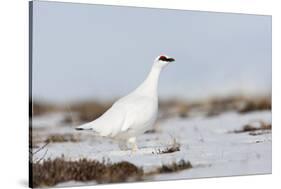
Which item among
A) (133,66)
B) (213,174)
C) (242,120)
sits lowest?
(213,174)

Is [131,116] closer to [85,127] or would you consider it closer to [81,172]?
[85,127]

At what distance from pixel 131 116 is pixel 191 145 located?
72 centimetres

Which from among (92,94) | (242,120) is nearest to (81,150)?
(92,94)

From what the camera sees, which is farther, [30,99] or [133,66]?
[133,66]

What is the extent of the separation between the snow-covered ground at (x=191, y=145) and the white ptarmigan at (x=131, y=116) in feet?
0.25

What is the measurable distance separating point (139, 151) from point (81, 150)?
57cm

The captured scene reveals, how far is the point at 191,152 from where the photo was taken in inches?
285

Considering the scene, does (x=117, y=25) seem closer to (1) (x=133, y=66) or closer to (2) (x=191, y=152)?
(1) (x=133, y=66)

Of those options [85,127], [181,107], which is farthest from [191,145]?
[85,127]

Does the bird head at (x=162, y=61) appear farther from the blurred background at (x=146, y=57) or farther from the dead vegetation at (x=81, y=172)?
the dead vegetation at (x=81, y=172)

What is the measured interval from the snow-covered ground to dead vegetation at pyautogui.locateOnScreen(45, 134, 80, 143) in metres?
0.02

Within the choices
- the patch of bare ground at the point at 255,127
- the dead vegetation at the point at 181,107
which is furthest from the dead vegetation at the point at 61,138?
the patch of bare ground at the point at 255,127

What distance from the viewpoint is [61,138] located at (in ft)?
22.1

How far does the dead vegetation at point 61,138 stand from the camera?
6.67 m
